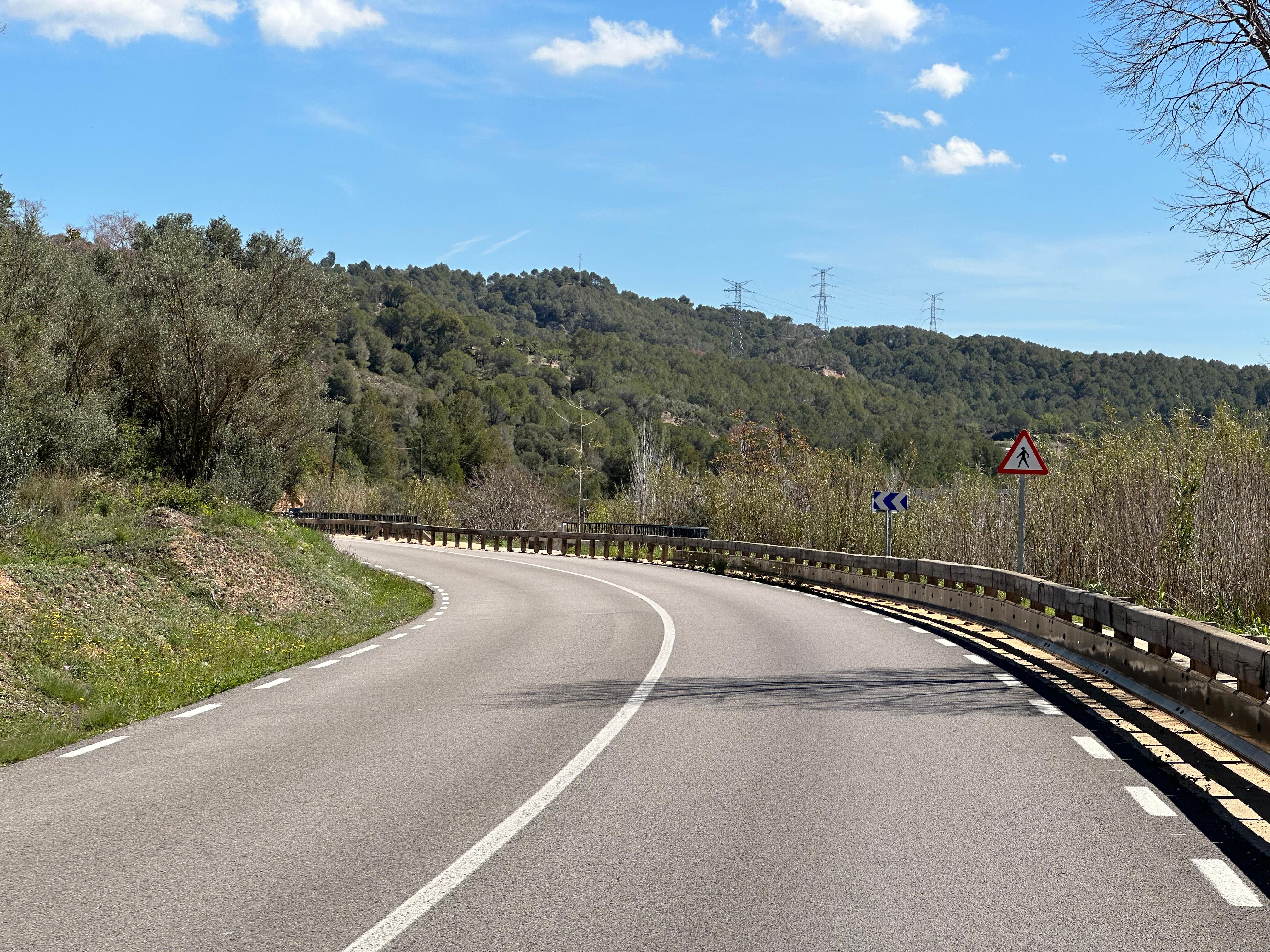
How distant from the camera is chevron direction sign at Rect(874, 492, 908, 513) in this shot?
1079 inches

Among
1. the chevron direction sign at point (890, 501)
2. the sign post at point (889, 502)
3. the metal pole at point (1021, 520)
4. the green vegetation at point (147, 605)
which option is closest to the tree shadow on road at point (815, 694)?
the green vegetation at point (147, 605)

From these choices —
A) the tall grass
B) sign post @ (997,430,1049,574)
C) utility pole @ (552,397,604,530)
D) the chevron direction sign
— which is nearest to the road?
the tall grass

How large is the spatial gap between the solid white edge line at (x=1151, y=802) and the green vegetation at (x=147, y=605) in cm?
771

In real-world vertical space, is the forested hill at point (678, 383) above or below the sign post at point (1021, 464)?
above

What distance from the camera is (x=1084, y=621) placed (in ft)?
44.7

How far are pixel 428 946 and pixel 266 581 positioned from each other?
1824 cm

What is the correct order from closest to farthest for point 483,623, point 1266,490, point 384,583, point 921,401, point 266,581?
point 1266,490
point 483,623
point 266,581
point 384,583
point 921,401

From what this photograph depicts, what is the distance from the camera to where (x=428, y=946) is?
4645 mm

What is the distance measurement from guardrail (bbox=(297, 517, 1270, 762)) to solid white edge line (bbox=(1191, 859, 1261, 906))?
2.17m

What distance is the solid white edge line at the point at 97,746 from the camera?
884cm

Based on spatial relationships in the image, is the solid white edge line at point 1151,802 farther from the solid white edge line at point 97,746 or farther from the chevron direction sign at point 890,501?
the chevron direction sign at point 890,501

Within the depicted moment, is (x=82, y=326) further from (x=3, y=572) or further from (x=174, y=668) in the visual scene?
(x=174, y=668)

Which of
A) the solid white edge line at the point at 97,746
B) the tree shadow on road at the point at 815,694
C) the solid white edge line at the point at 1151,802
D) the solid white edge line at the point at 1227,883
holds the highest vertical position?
the solid white edge line at the point at 1227,883

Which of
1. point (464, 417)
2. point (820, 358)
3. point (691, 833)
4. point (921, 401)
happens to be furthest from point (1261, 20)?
point (820, 358)
